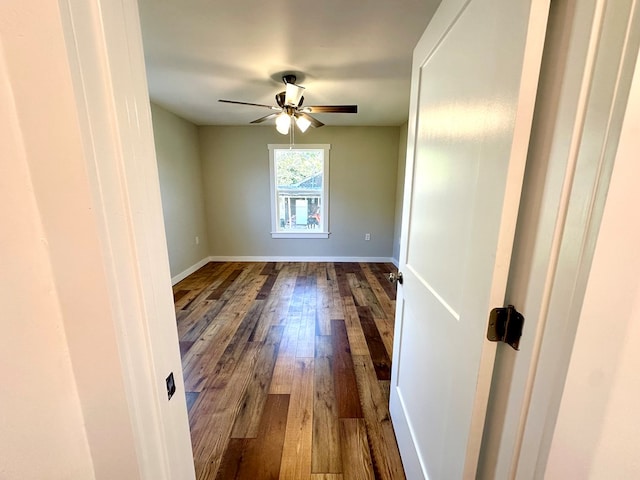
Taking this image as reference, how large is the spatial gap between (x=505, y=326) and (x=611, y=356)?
176 millimetres

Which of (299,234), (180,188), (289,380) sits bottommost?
(289,380)

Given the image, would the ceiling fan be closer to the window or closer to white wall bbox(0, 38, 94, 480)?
the window

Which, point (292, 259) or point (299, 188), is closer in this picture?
point (299, 188)

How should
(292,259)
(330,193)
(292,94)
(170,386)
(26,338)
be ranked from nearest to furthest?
(26,338)
(170,386)
(292,94)
(330,193)
(292,259)

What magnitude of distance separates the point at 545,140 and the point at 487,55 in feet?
0.94

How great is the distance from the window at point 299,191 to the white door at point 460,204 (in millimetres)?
3277

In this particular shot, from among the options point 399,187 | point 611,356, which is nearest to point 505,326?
point 611,356

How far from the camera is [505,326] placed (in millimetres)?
636

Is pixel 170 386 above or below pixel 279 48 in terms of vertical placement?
below

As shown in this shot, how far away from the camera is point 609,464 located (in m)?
0.57

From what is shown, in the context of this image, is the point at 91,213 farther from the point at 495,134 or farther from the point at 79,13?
the point at 495,134

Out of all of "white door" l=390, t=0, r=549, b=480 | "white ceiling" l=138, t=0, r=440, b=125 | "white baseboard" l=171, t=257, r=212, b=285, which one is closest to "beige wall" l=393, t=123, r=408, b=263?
→ "white ceiling" l=138, t=0, r=440, b=125

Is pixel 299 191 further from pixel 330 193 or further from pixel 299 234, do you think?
pixel 299 234

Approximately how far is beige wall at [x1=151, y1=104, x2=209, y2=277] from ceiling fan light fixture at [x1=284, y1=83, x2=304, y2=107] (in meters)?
1.94
